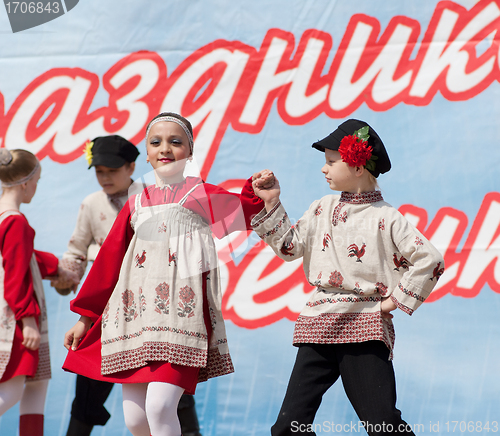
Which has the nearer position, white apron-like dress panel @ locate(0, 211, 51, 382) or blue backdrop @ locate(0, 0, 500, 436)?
white apron-like dress panel @ locate(0, 211, 51, 382)

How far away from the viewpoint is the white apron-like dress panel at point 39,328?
→ 2.33 metres

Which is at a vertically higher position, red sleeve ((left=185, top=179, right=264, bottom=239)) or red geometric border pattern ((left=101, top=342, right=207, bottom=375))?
red sleeve ((left=185, top=179, right=264, bottom=239))

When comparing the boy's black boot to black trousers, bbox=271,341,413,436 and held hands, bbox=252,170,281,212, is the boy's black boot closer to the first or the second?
black trousers, bbox=271,341,413,436

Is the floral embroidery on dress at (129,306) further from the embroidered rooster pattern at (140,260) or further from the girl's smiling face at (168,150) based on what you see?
the girl's smiling face at (168,150)

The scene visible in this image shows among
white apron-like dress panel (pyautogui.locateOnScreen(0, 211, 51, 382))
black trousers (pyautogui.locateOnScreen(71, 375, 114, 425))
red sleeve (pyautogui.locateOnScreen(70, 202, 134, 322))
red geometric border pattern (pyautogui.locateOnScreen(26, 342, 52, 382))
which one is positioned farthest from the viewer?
black trousers (pyautogui.locateOnScreen(71, 375, 114, 425))

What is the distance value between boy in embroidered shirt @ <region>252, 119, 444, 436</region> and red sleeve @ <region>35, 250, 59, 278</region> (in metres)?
1.31

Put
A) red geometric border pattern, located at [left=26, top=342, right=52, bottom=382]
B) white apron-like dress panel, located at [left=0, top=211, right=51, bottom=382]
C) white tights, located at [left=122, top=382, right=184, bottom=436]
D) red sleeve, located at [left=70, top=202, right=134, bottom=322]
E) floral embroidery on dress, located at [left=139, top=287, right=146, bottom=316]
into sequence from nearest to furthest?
white tights, located at [left=122, top=382, right=184, bottom=436] < floral embroidery on dress, located at [left=139, top=287, right=146, bottom=316] < red sleeve, located at [left=70, top=202, right=134, bottom=322] < white apron-like dress panel, located at [left=0, top=211, right=51, bottom=382] < red geometric border pattern, located at [left=26, top=342, right=52, bottom=382]

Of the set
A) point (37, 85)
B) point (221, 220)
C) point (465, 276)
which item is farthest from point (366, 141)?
point (37, 85)

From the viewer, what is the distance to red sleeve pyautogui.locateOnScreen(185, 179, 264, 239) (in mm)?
1924

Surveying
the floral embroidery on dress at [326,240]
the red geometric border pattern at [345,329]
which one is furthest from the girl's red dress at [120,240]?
the red geometric border pattern at [345,329]

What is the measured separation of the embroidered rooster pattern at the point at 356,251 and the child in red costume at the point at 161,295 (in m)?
0.36

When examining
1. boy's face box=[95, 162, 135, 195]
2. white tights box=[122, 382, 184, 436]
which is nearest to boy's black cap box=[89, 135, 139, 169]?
boy's face box=[95, 162, 135, 195]

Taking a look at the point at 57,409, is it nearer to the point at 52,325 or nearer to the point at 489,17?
the point at 52,325

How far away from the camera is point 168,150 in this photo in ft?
6.45
